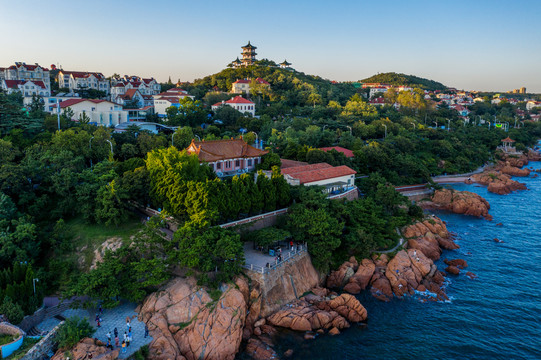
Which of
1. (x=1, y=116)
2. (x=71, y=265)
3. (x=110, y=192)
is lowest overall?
(x=71, y=265)

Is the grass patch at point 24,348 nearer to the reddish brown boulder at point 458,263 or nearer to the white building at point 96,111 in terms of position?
the reddish brown boulder at point 458,263

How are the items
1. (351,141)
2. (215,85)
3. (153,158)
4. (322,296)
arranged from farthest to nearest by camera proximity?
(215,85)
(351,141)
(153,158)
(322,296)

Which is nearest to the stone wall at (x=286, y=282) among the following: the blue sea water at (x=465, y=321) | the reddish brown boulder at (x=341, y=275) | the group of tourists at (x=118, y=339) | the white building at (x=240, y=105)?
the reddish brown boulder at (x=341, y=275)

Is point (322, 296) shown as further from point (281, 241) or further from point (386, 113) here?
point (386, 113)

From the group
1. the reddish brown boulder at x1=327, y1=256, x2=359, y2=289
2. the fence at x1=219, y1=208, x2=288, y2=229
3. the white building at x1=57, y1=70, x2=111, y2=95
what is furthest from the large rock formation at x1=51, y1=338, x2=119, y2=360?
the white building at x1=57, y1=70, x2=111, y2=95

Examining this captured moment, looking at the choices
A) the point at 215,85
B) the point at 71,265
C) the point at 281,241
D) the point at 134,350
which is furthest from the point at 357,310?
the point at 215,85

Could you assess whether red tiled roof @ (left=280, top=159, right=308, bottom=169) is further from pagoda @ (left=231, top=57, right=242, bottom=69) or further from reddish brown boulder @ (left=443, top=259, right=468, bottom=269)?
pagoda @ (left=231, top=57, right=242, bottom=69)
